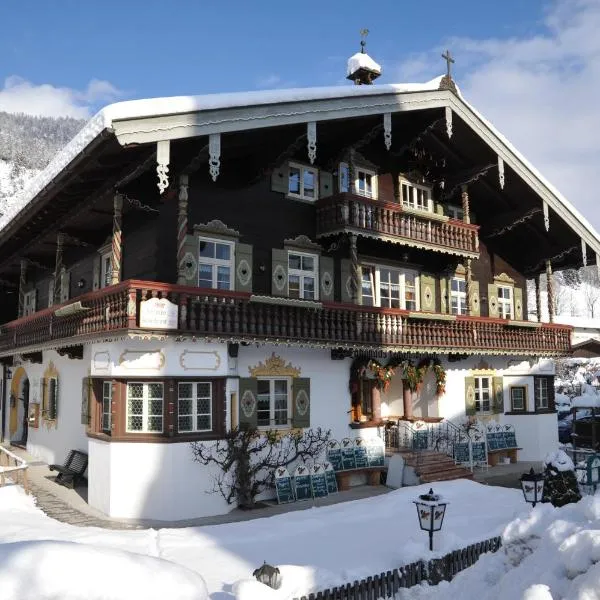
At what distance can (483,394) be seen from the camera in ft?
74.5

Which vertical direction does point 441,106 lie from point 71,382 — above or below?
above

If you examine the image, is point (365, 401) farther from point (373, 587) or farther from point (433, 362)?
point (373, 587)

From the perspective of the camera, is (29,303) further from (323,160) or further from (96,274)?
(323,160)

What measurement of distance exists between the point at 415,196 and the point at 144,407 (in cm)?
1227

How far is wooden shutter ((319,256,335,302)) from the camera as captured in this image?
728 inches

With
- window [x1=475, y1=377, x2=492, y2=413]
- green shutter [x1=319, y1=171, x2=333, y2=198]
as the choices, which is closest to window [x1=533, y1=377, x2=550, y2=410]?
window [x1=475, y1=377, x2=492, y2=413]

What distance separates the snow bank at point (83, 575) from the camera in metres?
4.29

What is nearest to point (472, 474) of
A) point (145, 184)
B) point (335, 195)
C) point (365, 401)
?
point (365, 401)

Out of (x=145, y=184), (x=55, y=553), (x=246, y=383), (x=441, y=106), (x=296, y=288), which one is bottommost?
(x=55, y=553)

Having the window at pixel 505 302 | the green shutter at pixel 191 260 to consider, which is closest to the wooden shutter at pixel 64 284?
the green shutter at pixel 191 260

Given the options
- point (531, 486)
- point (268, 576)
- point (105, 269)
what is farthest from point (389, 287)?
point (268, 576)

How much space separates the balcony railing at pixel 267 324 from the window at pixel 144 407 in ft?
5.42

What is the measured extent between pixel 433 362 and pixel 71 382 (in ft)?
38.4

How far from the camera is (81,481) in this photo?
689 inches
